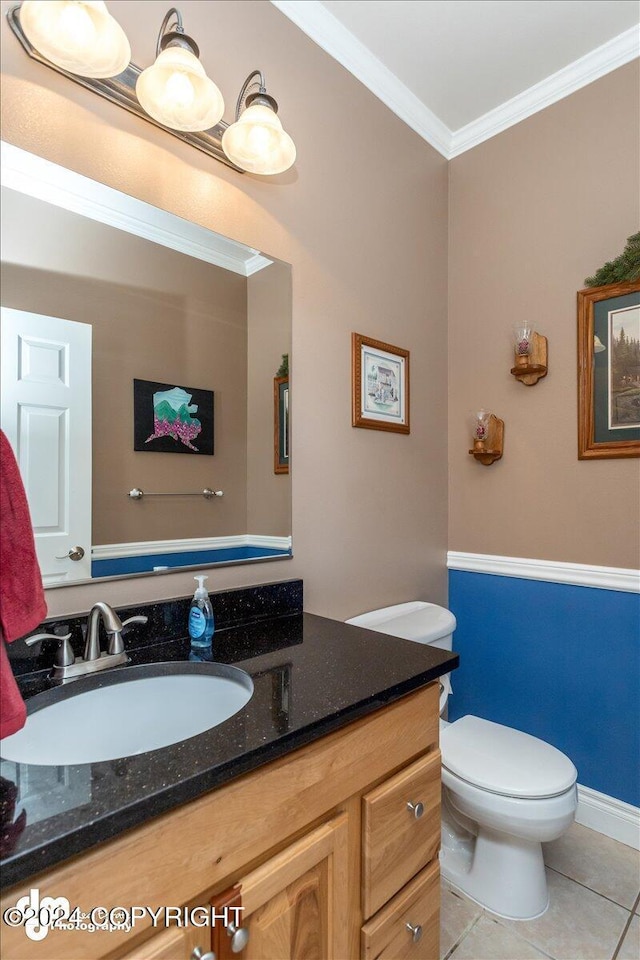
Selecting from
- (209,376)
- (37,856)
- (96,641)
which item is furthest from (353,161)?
(37,856)

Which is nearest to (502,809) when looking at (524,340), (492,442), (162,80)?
(492,442)

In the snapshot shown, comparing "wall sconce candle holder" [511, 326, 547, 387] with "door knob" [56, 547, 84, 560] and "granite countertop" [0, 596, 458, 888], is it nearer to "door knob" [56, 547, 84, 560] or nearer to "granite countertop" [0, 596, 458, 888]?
"granite countertop" [0, 596, 458, 888]

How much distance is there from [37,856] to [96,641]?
55cm

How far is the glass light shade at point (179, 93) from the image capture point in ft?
3.69

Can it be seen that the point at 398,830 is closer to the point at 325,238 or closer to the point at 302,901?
the point at 302,901

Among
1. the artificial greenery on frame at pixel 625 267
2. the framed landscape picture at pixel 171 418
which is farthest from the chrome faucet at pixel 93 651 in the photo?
the artificial greenery on frame at pixel 625 267

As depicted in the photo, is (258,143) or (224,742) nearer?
(224,742)

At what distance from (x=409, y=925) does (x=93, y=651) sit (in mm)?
872

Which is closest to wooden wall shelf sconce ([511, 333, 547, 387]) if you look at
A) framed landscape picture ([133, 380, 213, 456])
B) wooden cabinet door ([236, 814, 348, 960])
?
framed landscape picture ([133, 380, 213, 456])

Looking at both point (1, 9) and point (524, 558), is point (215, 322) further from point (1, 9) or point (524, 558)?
point (524, 558)

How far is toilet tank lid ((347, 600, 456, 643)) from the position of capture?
1.73m

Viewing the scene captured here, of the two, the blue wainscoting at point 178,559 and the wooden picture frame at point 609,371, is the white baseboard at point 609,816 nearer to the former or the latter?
the wooden picture frame at point 609,371

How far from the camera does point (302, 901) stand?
82 cm

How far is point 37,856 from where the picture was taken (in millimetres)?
529
